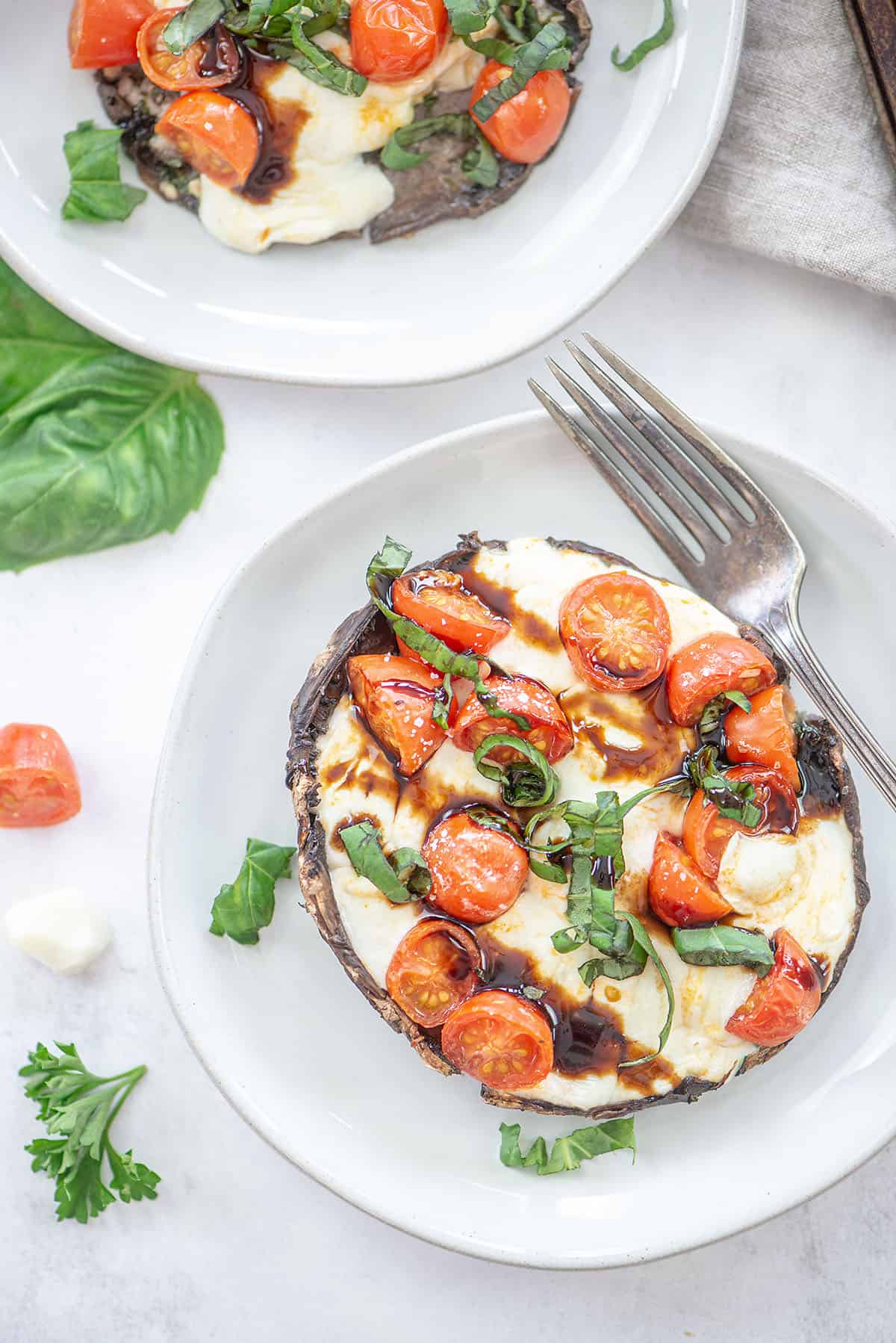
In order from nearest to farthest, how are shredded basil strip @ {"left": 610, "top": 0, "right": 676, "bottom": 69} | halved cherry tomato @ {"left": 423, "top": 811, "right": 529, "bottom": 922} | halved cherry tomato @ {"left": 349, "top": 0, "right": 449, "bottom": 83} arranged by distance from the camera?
halved cherry tomato @ {"left": 423, "top": 811, "right": 529, "bottom": 922}, halved cherry tomato @ {"left": 349, "top": 0, "right": 449, "bottom": 83}, shredded basil strip @ {"left": 610, "top": 0, "right": 676, "bottom": 69}

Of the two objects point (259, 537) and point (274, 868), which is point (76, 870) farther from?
point (259, 537)

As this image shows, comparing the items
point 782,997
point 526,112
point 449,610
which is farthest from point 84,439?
point 782,997

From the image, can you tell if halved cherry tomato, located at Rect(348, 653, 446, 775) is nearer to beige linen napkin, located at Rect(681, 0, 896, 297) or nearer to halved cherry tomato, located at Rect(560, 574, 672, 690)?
halved cherry tomato, located at Rect(560, 574, 672, 690)

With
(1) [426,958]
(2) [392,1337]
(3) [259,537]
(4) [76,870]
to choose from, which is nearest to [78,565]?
(3) [259,537]

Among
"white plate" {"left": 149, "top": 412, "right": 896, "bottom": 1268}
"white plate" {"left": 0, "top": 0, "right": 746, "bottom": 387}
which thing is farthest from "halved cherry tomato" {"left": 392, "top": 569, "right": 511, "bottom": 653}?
"white plate" {"left": 0, "top": 0, "right": 746, "bottom": 387}

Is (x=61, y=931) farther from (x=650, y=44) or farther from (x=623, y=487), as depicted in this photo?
(x=650, y=44)
